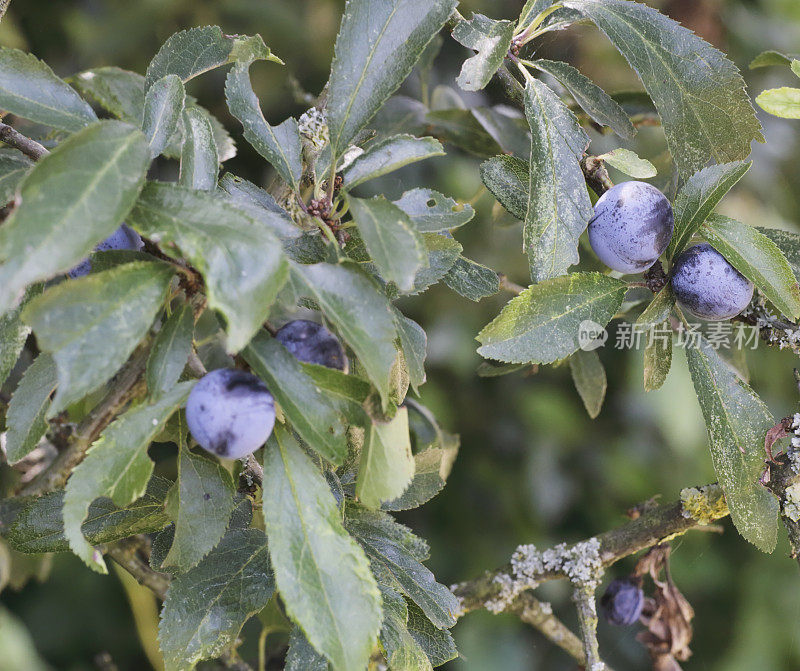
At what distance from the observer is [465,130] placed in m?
0.99

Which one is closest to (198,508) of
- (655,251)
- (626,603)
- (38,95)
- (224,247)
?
(224,247)

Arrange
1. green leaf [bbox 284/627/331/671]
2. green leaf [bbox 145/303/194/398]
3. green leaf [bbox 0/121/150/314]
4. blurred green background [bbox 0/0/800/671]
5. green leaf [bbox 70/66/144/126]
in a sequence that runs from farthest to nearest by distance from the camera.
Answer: blurred green background [bbox 0/0/800/671] → green leaf [bbox 70/66/144/126] → green leaf [bbox 284/627/331/671] → green leaf [bbox 145/303/194/398] → green leaf [bbox 0/121/150/314]

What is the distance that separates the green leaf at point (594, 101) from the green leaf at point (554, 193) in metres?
0.07

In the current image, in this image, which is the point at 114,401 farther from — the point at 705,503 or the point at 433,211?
the point at 705,503

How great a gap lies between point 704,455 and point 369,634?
1.28m

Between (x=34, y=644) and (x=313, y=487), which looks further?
(x=34, y=644)

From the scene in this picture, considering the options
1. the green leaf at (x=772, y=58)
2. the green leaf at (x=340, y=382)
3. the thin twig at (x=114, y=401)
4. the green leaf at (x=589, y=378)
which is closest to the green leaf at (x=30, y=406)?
the thin twig at (x=114, y=401)

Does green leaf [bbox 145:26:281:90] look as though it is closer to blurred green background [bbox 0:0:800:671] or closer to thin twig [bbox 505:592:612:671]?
thin twig [bbox 505:592:612:671]

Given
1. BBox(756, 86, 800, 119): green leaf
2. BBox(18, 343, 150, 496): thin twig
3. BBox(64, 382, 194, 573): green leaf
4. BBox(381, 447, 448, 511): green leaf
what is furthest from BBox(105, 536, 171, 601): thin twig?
BBox(756, 86, 800, 119): green leaf

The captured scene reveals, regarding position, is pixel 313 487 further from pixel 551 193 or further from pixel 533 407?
pixel 533 407

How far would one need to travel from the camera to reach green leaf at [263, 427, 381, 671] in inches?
18.2

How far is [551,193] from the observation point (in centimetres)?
61

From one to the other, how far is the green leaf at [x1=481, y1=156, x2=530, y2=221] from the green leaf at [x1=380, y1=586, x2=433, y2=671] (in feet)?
1.05

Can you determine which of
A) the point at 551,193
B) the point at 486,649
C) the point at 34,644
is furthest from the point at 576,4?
the point at 34,644
